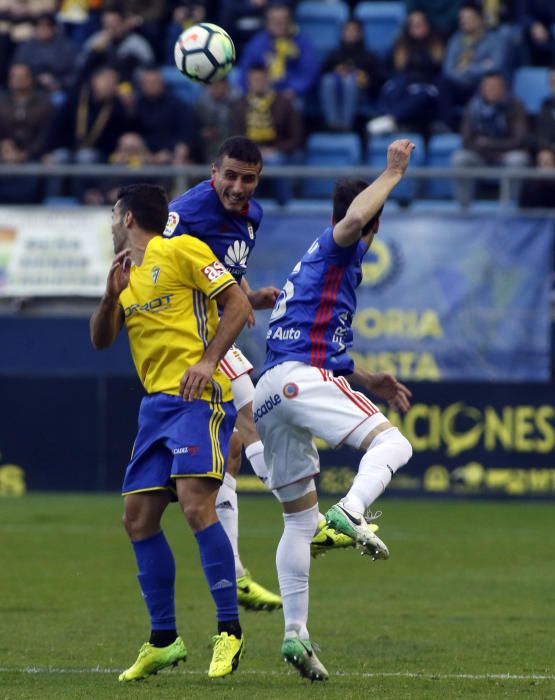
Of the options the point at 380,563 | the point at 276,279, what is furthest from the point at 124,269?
the point at 276,279

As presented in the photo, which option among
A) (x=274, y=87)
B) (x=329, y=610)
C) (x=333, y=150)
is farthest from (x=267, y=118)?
(x=329, y=610)

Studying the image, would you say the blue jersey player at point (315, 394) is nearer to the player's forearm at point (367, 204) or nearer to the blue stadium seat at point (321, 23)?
the player's forearm at point (367, 204)

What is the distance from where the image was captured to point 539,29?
18969 mm

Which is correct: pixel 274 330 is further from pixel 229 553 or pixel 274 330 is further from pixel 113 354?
pixel 113 354

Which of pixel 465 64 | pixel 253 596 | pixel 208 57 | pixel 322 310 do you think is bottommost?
pixel 253 596

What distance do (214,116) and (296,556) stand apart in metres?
11.4

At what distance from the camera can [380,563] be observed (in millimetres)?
11906

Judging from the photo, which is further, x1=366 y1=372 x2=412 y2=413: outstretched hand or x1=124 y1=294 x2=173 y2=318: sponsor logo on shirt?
x1=366 y1=372 x2=412 y2=413: outstretched hand

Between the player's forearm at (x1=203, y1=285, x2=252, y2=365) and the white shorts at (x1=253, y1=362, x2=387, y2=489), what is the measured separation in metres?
0.37

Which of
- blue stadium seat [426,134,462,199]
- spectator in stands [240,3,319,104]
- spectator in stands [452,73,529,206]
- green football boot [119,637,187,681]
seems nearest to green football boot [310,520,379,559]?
green football boot [119,637,187,681]

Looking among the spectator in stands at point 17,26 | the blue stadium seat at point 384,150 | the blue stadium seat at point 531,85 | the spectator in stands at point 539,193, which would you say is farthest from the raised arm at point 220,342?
the spectator in stands at point 17,26

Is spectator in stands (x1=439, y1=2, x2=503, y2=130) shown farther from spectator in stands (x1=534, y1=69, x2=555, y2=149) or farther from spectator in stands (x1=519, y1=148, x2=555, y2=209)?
spectator in stands (x1=519, y1=148, x2=555, y2=209)

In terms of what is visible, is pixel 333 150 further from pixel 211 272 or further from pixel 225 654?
pixel 225 654

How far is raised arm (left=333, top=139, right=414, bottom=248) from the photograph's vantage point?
6.77 meters
